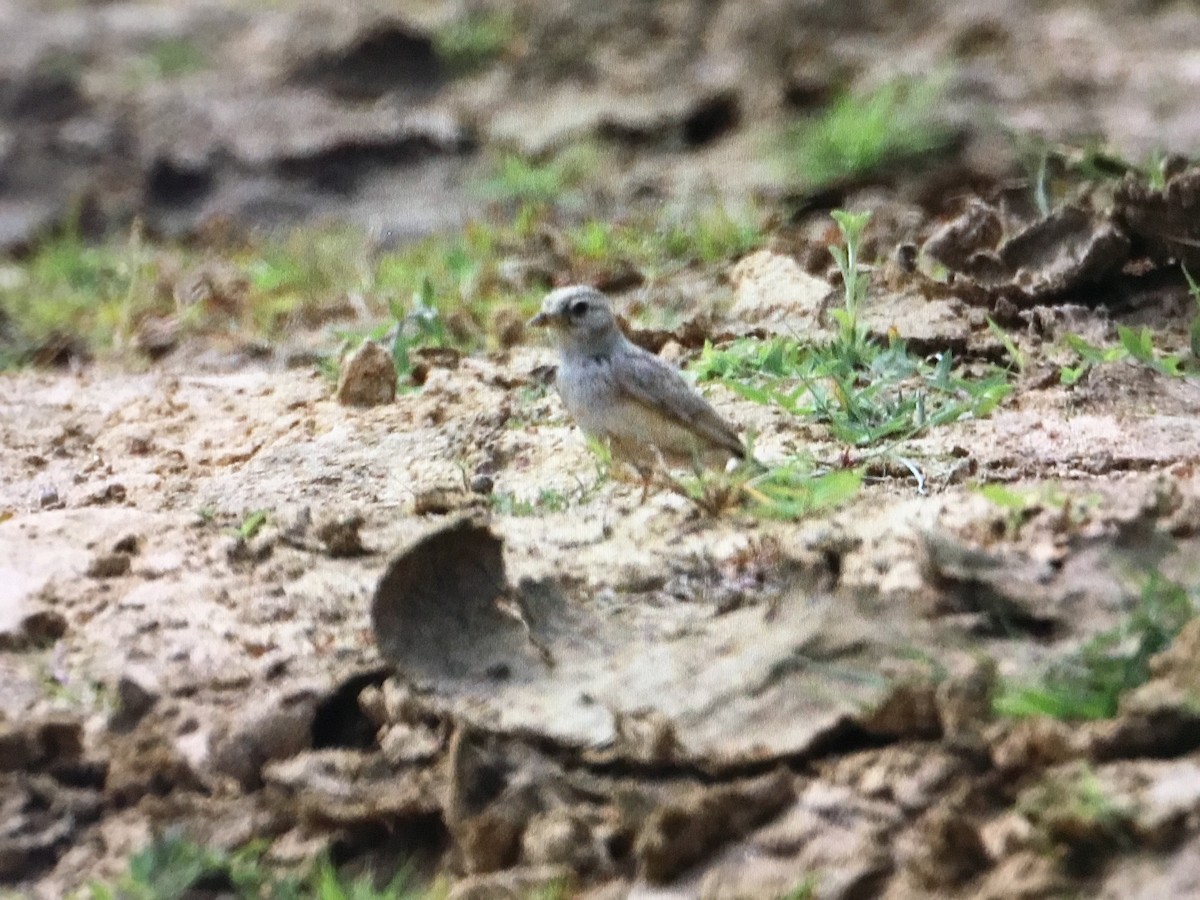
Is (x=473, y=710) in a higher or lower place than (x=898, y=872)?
higher

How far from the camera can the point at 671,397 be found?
3840 millimetres

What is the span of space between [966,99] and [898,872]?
6.01m

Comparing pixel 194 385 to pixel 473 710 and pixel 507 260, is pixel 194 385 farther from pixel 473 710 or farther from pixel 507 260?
pixel 473 710

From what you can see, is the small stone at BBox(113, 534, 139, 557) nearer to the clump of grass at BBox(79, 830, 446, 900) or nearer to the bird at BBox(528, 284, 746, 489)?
the clump of grass at BBox(79, 830, 446, 900)

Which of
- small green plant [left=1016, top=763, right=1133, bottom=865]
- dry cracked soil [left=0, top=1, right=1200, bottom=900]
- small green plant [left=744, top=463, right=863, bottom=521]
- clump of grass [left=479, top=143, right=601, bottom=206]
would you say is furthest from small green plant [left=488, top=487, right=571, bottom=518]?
clump of grass [left=479, top=143, right=601, bottom=206]

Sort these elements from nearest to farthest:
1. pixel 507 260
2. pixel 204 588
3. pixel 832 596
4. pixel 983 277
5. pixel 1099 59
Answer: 1. pixel 832 596
2. pixel 204 588
3. pixel 983 277
4. pixel 507 260
5. pixel 1099 59

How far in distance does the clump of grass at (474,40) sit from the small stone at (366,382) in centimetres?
496

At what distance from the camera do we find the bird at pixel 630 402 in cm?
379

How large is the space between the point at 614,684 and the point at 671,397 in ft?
4.02

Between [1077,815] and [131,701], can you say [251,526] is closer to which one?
[131,701]

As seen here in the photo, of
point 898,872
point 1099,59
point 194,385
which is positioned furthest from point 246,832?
point 1099,59

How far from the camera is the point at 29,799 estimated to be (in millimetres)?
2754

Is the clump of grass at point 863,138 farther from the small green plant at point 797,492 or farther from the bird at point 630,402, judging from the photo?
the small green plant at point 797,492

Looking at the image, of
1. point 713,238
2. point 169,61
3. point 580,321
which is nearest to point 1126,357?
point 580,321
